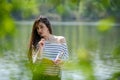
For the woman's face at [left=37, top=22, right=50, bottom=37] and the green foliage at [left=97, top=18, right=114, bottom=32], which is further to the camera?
the woman's face at [left=37, top=22, right=50, bottom=37]

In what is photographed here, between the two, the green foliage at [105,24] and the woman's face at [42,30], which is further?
the woman's face at [42,30]

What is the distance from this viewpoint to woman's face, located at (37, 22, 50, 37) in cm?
411

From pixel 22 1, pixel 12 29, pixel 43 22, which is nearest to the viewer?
pixel 12 29

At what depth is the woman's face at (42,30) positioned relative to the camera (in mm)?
4109

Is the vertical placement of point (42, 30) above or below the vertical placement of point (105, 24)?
above

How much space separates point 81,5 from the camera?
4.75 ft

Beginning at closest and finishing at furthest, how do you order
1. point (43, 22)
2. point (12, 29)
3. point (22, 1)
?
point (12, 29) < point (22, 1) < point (43, 22)

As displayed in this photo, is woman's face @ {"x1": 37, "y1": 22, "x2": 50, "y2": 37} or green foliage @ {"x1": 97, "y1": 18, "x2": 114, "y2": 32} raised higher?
woman's face @ {"x1": 37, "y1": 22, "x2": 50, "y2": 37}

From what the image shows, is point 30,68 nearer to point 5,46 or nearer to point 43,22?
point 5,46

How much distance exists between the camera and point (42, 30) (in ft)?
13.8

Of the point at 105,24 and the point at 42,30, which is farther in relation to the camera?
the point at 42,30

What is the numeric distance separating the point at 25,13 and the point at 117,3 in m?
0.29

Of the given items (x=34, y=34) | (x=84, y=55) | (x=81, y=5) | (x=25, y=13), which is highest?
(x=34, y=34)

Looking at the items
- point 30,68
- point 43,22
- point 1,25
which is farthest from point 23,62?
point 43,22
